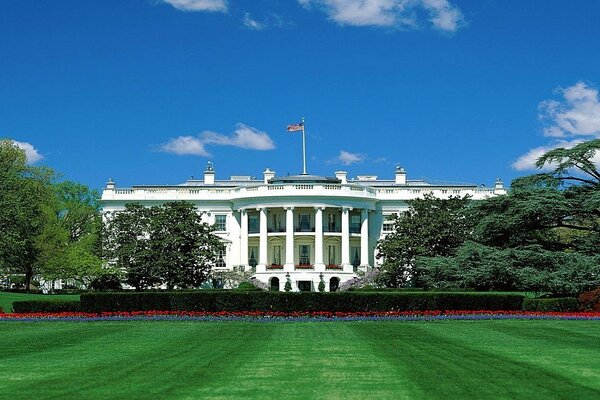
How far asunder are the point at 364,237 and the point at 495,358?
59.9 meters

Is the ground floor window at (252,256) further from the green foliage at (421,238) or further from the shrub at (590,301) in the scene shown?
the shrub at (590,301)

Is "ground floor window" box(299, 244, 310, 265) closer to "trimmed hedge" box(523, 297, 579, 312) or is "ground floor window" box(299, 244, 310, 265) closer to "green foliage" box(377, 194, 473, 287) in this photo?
"green foliage" box(377, 194, 473, 287)

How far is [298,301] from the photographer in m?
34.3

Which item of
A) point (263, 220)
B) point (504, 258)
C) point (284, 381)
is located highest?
point (263, 220)

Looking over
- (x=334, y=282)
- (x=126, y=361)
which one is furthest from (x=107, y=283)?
(x=126, y=361)

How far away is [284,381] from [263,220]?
61.8m

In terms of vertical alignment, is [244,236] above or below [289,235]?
above

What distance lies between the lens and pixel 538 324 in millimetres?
28859

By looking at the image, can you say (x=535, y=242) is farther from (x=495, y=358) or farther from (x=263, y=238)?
(x=263, y=238)

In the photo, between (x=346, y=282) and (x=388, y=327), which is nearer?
(x=388, y=327)

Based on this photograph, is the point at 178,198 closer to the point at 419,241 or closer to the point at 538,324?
the point at 419,241

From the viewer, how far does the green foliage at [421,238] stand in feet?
199

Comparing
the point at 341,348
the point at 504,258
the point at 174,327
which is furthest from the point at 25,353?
the point at 504,258

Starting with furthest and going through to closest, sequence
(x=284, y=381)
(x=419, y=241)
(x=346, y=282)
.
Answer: (x=346, y=282) → (x=419, y=241) → (x=284, y=381)
